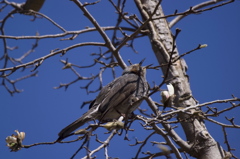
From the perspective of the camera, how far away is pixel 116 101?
4.21m

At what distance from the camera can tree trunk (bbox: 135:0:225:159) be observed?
414 centimetres

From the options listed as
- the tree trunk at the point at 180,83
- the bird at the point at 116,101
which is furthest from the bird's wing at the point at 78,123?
the tree trunk at the point at 180,83

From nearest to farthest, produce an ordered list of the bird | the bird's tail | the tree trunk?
1. the bird's tail
2. the bird
3. the tree trunk

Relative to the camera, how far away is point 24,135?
119 inches

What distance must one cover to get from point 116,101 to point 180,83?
1.04 metres

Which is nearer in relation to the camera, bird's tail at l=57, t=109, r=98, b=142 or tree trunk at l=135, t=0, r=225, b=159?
bird's tail at l=57, t=109, r=98, b=142

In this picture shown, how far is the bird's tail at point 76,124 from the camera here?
3.57 metres

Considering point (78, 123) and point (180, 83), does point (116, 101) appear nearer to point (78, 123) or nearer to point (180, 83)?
point (78, 123)

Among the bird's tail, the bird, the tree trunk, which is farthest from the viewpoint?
the tree trunk

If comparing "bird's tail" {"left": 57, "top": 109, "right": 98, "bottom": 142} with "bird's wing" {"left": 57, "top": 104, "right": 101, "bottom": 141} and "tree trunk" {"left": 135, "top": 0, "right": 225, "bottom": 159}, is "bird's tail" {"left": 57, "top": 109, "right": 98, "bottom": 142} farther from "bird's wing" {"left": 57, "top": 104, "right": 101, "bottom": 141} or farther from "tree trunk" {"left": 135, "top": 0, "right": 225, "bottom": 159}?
"tree trunk" {"left": 135, "top": 0, "right": 225, "bottom": 159}

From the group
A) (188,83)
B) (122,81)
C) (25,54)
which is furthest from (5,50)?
(188,83)

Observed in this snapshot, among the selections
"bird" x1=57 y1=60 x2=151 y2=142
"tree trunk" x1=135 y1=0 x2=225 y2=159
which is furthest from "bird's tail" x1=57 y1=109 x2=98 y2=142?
"tree trunk" x1=135 y1=0 x2=225 y2=159

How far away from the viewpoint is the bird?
3.94m

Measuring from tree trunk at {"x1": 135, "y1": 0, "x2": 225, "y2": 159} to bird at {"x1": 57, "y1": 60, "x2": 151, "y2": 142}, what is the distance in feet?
1.52
